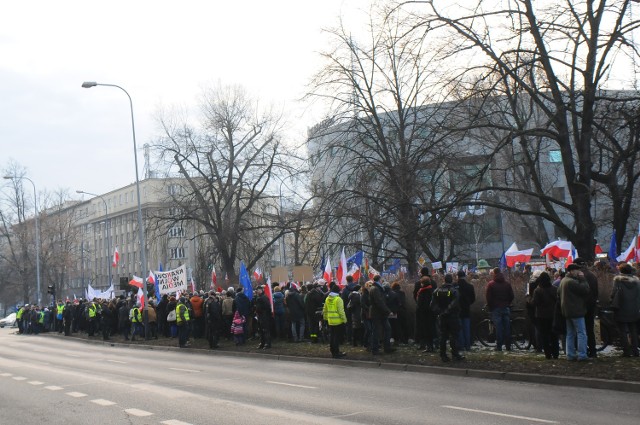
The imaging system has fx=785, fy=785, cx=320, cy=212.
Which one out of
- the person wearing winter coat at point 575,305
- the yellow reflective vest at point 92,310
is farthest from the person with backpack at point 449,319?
the yellow reflective vest at point 92,310

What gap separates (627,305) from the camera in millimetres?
14539

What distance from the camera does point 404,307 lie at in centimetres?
2036

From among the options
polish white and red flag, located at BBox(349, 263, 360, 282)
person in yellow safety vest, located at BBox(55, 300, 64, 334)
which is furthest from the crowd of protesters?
person in yellow safety vest, located at BBox(55, 300, 64, 334)

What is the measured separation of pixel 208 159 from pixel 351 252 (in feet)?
58.5

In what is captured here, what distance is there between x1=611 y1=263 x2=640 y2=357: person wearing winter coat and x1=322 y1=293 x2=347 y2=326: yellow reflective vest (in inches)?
261

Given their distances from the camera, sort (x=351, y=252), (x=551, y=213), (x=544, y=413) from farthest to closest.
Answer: (x=351, y=252), (x=551, y=213), (x=544, y=413)

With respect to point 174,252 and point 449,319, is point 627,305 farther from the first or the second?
point 174,252

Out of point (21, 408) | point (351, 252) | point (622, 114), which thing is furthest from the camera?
point (351, 252)

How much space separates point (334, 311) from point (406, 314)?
2.66 metres

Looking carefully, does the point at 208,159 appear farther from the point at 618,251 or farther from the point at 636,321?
the point at 636,321

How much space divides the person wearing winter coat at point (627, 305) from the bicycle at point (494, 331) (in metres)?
3.95

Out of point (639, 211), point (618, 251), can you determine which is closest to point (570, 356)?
point (618, 251)

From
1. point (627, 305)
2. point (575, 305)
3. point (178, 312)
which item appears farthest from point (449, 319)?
point (178, 312)

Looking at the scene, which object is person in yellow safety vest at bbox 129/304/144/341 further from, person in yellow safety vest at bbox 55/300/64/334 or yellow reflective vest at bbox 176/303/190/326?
person in yellow safety vest at bbox 55/300/64/334
